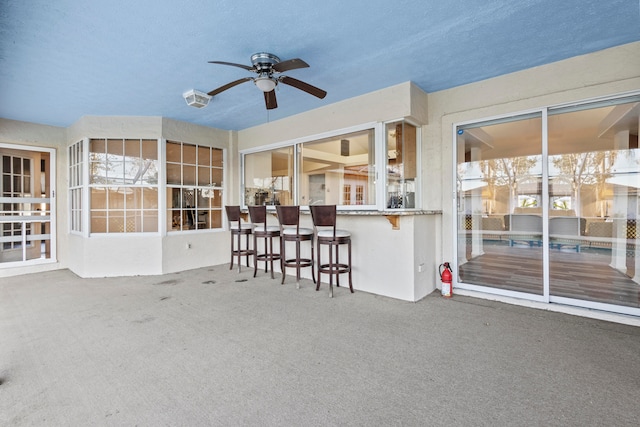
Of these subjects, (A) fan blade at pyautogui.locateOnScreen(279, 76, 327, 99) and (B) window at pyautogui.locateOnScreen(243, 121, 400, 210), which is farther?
(B) window at pyautogui.locateOnScreen(243, 121, 400, 210)

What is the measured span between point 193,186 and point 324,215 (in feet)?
9.84

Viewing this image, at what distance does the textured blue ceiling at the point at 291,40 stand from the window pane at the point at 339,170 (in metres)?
0.80

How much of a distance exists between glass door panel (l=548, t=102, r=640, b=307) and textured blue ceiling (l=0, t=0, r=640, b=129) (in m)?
0.86

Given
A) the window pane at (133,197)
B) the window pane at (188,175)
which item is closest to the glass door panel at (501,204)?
the window pane at (188,175)

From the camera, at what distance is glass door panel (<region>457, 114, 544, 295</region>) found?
386cm

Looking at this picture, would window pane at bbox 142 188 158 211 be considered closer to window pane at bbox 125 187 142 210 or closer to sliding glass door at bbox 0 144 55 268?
window pane at bbox 125 187 142 210

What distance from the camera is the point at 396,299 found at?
12.0 feet

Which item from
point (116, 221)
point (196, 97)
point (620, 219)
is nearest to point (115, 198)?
point (116, 221)

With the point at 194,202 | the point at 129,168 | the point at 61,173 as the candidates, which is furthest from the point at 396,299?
the point at 61,173

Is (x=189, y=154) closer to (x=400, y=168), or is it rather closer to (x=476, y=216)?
(x=400, y=168)

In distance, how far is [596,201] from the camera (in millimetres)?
3732

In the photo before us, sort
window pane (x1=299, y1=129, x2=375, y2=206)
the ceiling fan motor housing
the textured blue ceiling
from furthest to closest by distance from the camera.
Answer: window pane (x1=299, y1=129, x2=375, y2=206) < the ceiling fan motor housing < the textured blue ceiling

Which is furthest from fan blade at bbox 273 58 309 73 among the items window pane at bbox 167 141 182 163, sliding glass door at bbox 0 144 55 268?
sliding glass door at bbox 0 144 55 268

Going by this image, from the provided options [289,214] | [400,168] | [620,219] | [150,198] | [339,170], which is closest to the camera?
[620,219]
